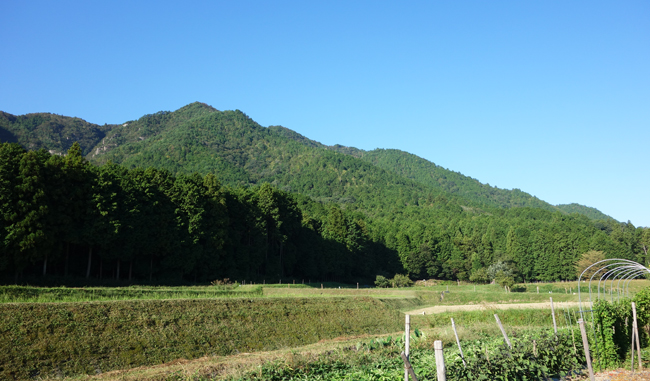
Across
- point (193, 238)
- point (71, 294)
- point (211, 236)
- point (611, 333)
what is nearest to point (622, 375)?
point (611, 333)

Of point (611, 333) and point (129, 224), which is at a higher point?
point (129, 224)

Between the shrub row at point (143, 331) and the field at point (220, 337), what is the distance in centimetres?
4

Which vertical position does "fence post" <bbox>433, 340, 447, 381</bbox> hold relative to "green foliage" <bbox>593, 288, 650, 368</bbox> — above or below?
above

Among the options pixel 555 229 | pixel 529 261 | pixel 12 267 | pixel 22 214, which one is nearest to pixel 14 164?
pixel 22 214

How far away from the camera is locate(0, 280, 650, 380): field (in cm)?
1316

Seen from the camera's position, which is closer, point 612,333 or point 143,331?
point 612,333

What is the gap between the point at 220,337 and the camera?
19406mm

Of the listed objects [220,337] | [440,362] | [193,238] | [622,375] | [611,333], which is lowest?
[220,337]

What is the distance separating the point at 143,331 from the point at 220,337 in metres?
3.32

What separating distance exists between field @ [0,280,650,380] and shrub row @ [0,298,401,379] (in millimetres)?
39

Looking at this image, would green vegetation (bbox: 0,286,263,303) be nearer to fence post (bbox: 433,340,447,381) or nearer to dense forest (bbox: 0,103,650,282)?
dense forest (bbox: 0,103,650,282)

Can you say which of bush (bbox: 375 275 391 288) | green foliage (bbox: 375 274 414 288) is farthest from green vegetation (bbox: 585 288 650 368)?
green foliage (bbox: 375 274 414 288)

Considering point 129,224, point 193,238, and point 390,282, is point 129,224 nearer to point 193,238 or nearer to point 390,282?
point 193,238

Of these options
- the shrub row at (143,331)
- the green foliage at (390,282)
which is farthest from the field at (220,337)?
the green foliage at (390,282)
